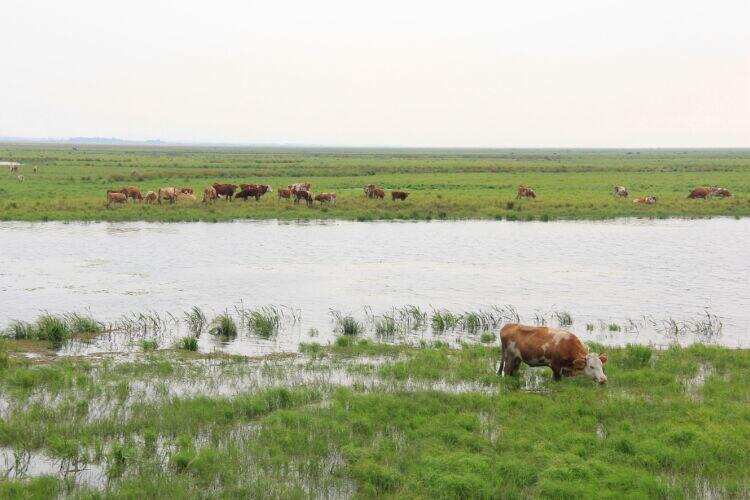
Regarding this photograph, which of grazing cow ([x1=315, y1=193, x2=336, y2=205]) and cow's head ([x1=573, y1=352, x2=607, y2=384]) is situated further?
grazing cow ([x1=315, y1=193, x2=336, y2=205])

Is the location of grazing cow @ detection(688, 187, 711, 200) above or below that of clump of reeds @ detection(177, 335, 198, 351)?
above

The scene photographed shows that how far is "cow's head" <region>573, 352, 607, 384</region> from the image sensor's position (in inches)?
479

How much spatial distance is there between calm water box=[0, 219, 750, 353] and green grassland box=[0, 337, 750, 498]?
309 centimetres

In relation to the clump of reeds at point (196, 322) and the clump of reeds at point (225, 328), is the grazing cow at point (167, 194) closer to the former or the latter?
the clump of reeds at point (196, 322)

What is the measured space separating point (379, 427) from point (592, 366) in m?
4.14

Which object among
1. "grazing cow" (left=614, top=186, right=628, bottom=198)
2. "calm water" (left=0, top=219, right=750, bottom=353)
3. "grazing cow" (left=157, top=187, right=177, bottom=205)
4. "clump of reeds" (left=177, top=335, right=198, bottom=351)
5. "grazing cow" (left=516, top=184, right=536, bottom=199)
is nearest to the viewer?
"clump of reeds" (left=177, top=335, right=198, bottom=351)

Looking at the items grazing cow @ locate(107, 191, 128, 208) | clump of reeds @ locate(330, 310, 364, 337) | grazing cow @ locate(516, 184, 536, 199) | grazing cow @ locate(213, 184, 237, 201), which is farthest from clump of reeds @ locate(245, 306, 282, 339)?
grazing cow @ locate(516, 184, 536, 199)

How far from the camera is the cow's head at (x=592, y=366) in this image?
12.2 metres

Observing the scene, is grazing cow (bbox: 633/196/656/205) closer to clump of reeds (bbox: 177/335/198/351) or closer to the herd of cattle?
the herd of cattle

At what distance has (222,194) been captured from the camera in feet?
151

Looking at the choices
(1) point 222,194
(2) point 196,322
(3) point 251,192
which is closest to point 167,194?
(1) point 222,194

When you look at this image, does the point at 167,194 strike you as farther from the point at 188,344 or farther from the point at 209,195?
the point at 188,344

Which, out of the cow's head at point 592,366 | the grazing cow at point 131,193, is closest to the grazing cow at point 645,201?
the grazing cow at point 131,193

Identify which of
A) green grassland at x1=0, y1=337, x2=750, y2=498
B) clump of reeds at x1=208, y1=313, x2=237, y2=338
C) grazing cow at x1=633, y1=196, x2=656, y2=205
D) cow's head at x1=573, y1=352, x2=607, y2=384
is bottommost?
clump of reeds at x1=208, y1=313, x2=237, y2=338
